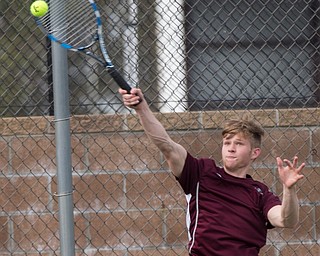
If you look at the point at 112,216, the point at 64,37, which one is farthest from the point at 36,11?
the point at 112,216

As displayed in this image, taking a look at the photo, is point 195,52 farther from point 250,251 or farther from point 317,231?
point 250,251

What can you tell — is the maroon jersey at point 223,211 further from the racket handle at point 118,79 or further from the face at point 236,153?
the racket handle at point 118,79

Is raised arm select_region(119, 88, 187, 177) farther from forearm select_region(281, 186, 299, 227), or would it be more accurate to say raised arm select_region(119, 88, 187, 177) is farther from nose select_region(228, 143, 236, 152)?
forearm select_region(281, 186, 299, 227)

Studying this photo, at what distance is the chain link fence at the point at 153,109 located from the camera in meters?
5.77

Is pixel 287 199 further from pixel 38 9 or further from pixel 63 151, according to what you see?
pixel 38 9

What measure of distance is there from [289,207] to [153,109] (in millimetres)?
1938

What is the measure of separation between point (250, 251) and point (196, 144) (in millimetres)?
1604

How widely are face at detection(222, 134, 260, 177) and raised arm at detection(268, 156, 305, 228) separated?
0.30 meters

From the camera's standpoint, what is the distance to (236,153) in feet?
14.8

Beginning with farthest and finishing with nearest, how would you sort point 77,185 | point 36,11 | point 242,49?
1. point 242,49
2. point 77,185
3. point 36,11

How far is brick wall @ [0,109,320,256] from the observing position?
5754mm

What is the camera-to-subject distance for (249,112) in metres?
5.98

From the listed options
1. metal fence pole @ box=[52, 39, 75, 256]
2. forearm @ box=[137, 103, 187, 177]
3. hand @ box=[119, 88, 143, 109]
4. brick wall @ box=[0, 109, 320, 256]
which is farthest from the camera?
brick wall @ box=[0, 109, 320, 256]

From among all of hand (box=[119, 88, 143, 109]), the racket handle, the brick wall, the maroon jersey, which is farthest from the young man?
the brick wall
